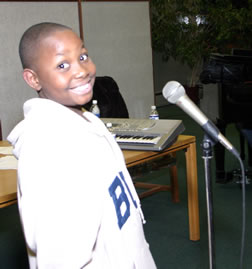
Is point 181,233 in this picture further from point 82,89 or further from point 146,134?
point 82,89

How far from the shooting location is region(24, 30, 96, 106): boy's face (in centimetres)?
100

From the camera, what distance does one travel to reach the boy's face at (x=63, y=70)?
3.29 feet

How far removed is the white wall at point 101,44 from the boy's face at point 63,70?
263 centimetres

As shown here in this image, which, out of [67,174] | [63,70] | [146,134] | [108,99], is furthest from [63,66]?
[108,99]

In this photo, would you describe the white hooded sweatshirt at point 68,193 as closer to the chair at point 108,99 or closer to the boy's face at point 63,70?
the boy's face at point 63,70

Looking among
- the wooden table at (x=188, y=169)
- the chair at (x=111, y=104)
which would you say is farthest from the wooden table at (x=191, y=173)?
the chair at (x=111, y=104)

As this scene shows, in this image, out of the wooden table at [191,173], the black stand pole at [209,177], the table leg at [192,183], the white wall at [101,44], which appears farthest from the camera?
the white wall at [101,44]

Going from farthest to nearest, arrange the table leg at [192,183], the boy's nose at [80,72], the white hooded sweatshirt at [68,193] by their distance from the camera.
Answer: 1. the table leg at [192,183]
2. the boy's nose at [80,72]
3. the white hooded sweatshirt at [68,193]

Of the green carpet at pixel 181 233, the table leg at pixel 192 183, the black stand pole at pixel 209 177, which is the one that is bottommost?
the green carpet at pixel 181 233

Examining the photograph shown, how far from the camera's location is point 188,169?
2633mm

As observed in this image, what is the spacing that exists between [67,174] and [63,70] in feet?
0.80

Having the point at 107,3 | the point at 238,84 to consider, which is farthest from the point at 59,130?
the point at 107,3

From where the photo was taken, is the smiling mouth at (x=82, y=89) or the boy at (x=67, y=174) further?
the smiling mouth at (x=82, y=89)

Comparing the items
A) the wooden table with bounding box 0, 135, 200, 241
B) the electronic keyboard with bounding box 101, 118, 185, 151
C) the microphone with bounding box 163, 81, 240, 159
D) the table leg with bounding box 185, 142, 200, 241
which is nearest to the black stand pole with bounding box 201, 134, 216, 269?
the microphone with bounding box 163, 81, 240, 159
